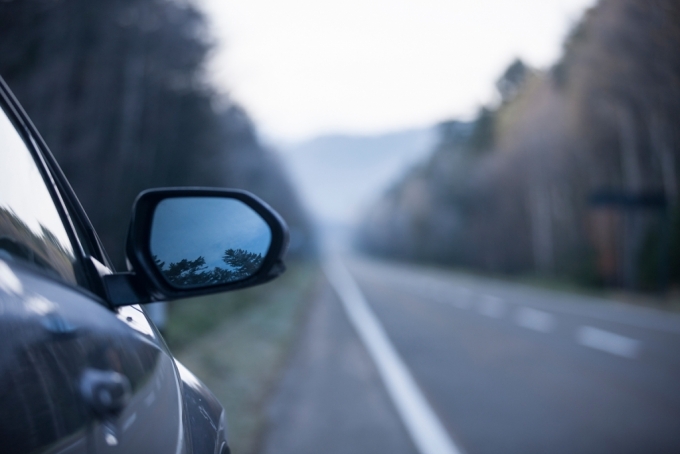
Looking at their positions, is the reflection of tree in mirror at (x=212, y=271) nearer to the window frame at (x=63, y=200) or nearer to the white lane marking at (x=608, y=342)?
the window frame at (x=63, y=200)

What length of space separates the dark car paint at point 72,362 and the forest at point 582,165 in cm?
974

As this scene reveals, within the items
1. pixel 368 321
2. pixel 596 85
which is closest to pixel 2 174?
pixel 368 321

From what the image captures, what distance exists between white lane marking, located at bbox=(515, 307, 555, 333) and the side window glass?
488 inches

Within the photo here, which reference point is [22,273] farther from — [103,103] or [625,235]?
[625,235]

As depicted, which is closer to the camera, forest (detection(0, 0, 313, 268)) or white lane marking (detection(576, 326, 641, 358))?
forest (detection(0, 0, 313, 268))

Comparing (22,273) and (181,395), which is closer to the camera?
(22,273)

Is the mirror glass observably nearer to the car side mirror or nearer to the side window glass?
the car side mirror

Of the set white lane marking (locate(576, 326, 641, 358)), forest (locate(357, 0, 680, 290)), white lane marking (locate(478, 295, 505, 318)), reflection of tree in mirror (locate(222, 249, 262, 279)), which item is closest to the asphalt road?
white lane marking (locate(576, 326, 641, 358))

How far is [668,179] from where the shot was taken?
→ 24.3 metres

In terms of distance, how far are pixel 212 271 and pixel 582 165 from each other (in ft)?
114

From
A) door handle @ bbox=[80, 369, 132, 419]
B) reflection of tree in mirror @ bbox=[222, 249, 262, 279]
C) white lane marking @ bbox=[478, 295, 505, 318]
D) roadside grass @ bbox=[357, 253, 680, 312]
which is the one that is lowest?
roadside grass @ bbox=[357, 253, 680, 312]

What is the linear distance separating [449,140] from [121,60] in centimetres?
5561

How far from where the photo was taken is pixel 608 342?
11.0 m

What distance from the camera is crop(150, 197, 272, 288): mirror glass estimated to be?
1.49 meters
